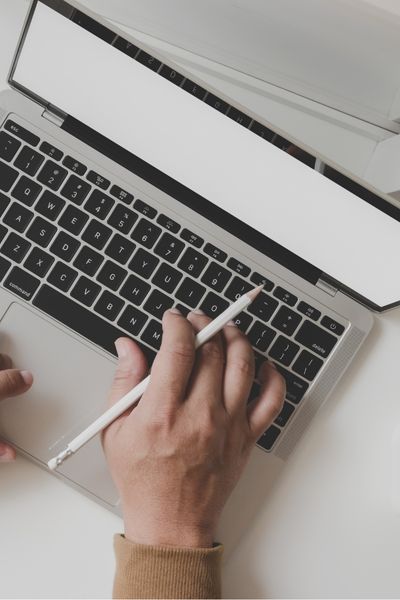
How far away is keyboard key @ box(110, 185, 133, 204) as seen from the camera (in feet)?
1.95

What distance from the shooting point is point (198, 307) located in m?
0.60

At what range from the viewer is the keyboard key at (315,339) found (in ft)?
Result: 2.01

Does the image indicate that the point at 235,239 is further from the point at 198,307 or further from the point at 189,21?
the point at 189,21

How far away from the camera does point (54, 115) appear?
0.59 metres

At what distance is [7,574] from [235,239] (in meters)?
0.44

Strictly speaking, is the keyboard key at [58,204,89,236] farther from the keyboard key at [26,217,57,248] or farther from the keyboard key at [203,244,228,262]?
the keyboard key at [203,244,228,262]

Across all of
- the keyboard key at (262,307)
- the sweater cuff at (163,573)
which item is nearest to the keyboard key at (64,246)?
the keyboard key at (262,307)

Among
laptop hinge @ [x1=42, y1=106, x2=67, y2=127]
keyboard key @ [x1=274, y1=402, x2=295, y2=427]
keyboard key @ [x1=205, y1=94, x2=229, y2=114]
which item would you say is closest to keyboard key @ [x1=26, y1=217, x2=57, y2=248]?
laptop hinge @ [x1=42, y1=106, x2=67, y2=127]

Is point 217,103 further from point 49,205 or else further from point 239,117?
point 49,205

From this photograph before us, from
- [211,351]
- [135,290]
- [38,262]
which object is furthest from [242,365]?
[38,262]

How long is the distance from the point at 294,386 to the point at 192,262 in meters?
0.18

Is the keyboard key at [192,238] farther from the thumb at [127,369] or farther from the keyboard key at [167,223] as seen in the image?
the thumb at [127,369]

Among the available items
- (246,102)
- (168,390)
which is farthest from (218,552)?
(246,102)

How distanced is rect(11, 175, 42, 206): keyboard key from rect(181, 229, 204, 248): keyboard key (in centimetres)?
16
